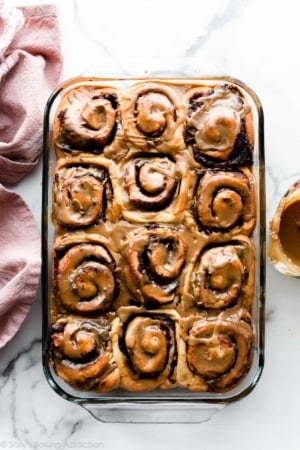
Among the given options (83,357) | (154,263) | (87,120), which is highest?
(87,120)

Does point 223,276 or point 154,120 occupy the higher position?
point 154,120

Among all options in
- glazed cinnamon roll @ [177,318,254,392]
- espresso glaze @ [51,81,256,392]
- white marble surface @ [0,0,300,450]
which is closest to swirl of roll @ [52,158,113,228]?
espresso glaze @ [51,81,256,392]

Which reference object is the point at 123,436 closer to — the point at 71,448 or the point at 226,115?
the point at 71,448

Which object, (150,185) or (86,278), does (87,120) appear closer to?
(150,185)

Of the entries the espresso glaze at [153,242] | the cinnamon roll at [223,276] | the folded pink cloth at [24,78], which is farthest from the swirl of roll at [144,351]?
the folded pink cloth at [24,78]

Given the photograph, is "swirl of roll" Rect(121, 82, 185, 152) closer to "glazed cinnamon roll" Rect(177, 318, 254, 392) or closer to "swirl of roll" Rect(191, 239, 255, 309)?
"swirl of roll" Rect(191, 239, 255, 309)

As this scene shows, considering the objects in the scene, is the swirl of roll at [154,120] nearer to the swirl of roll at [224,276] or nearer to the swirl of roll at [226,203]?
the swirl of roll at [226,203]

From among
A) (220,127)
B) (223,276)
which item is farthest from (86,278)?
(220,127)
